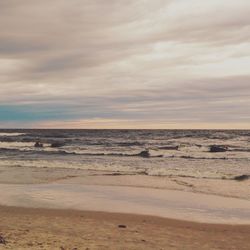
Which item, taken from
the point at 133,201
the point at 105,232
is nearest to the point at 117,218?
the point at 105,232

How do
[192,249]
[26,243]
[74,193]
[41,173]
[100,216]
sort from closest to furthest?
[26,243] → [192,249] → [100,216] → [74,193] → [41,173]

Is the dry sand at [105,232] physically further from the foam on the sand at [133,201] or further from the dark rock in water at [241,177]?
the dark rock in water at [241,177]

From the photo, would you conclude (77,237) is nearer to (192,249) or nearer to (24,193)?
(192,249)

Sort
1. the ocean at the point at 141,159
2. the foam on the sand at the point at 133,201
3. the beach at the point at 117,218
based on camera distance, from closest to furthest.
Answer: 1. the beach at the point at 117,218
2. the foam on the sand at the point at 133,201
3. the ocean at the point at 141,159

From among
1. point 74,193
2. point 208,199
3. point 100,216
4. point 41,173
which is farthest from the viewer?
point 41,173

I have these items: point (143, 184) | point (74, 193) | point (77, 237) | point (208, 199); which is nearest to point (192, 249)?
point (77, 237)

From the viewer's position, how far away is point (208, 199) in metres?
16.8

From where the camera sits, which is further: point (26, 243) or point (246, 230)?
point (246, 230)

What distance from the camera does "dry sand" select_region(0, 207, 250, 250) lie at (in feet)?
31.2

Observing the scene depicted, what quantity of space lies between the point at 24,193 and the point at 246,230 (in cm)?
932

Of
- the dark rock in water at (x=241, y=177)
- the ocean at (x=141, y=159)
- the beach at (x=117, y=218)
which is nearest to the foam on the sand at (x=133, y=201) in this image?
the beach at (x=117, y=218)

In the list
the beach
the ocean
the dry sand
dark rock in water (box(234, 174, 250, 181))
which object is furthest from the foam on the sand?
the ocean

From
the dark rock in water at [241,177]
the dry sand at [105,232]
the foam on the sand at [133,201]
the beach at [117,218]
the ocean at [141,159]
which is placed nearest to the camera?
the dry sand at [105,232]

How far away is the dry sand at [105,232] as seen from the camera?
9508 millimetres
